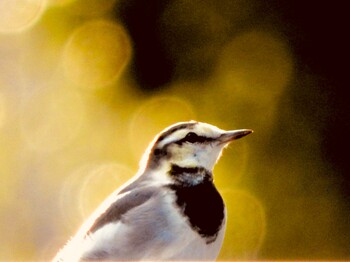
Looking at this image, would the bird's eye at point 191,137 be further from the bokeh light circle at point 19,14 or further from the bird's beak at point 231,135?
the bokeh light circle at point 19,14

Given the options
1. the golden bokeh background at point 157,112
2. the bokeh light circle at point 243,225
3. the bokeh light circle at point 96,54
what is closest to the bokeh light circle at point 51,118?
the golden bokeh background at point 157,112

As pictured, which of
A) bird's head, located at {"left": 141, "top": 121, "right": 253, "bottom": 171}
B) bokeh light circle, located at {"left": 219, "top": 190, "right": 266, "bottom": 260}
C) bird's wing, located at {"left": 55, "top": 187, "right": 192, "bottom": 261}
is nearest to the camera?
bird's wing, located at {"left": 55, "top": 187, "right": 192, "bottom": 261}

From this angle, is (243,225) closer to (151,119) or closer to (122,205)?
(122,205)

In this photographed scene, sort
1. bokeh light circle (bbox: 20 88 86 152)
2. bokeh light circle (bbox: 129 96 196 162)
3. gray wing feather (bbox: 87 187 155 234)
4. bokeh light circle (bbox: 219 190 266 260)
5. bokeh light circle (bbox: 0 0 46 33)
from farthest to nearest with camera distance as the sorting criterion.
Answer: bokeh light circle (bbox: 20 88 86 152)
bokeh light circle (bbox: 0 0 46 33)
bokeh light circle (bbox: 129 96 196 162)
bokeh light circle (bbox: 219 190 266 260)
gray wing feather (bbox: 87 187 155 234)

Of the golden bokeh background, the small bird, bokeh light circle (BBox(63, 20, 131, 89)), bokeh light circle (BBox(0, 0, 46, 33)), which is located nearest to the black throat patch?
the small bird

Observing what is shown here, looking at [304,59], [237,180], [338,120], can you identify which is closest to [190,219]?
[237,180]

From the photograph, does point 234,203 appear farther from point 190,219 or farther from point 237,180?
point 190,219

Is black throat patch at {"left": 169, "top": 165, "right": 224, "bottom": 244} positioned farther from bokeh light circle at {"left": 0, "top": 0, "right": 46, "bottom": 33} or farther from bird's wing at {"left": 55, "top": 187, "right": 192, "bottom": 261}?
bokeh light circle at {"left": 0, "top": 0, "right": 46, "bottom": 33}
